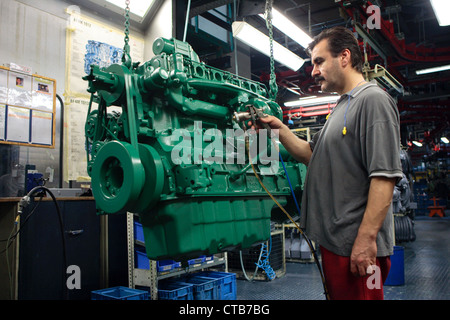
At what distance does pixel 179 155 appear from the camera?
1.53 m

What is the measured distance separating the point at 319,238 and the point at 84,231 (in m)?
2.47

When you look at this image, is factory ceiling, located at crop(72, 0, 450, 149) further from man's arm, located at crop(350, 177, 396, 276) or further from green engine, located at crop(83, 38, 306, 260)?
man's arm, located at crop(350, 177, 396, 276)

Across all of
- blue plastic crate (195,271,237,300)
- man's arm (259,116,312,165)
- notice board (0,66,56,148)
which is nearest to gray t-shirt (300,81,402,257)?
man's arm (259,116,312,165)

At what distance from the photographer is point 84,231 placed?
3.20 meters

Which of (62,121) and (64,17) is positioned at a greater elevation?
(64,17)

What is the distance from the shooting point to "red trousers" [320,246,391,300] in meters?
1.30

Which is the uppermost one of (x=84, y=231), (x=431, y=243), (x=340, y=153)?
(x=340, y=153)

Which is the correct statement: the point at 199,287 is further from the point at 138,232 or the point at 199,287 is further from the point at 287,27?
the point at 287,27

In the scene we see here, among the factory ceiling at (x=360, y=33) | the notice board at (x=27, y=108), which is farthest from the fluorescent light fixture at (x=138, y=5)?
the notice board at (x=27, y=108)

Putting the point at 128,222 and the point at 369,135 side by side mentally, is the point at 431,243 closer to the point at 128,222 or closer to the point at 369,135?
the point at 128,222

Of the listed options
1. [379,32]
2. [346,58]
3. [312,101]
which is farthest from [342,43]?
[312,101]

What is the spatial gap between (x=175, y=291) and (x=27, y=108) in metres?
2.10

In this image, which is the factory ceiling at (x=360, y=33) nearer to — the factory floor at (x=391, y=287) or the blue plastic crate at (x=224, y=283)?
the blue plastic crate at (x=224, y=283)
